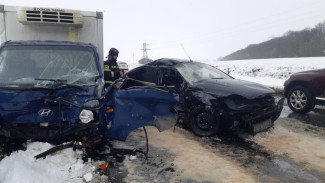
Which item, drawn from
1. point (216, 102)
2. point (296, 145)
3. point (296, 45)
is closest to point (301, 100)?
point (296, 145)

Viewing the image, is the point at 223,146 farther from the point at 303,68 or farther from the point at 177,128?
the point at 303,68

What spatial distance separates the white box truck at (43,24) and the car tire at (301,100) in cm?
588

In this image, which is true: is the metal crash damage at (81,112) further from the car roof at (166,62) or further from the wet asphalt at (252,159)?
the car roof at (166,62)

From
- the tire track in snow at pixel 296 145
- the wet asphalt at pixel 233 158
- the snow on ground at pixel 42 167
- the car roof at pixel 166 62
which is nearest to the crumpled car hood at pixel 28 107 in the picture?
the snow on ground at pixel 42 167

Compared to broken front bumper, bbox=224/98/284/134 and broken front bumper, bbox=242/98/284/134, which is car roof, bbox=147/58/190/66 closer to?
broken front bumper, bbox=224/98/284/134

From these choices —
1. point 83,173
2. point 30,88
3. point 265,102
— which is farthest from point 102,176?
point 265,102

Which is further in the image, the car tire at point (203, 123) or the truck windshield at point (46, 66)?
the car tire at point (203, 123)

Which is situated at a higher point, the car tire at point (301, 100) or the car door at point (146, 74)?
the car door at point (146, 74)

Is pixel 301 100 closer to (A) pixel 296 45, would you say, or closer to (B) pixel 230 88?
(B) pixel 230 88

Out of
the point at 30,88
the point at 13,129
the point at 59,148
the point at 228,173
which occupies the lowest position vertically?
the point at 228,173

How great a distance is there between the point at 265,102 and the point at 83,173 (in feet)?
12.3

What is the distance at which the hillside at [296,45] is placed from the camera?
5066 cm

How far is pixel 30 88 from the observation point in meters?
3.63

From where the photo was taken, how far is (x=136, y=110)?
388 centimetres
